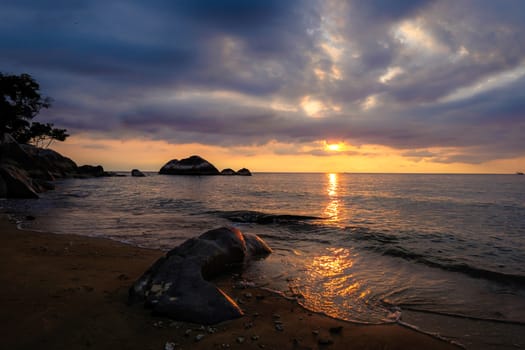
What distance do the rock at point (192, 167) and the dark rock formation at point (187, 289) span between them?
120321 millimetres

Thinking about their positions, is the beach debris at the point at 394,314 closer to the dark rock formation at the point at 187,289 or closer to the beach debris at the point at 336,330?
the beach debris at the point at 336,330

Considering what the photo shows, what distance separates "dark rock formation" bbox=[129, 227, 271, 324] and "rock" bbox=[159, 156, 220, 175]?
120 m

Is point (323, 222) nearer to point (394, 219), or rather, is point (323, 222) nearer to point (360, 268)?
point (394, 219)

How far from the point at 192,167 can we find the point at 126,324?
403 ft

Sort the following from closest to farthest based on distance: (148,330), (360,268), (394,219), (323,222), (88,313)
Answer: (148,330) < (88,313) < (360,268) < (323,222) < (394,219)

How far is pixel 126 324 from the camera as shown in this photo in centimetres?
401

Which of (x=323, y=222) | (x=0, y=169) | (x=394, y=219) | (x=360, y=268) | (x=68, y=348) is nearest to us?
(x=68, y=348)

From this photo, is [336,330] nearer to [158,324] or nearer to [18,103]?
[158,324]

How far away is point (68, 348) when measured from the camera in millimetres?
3396

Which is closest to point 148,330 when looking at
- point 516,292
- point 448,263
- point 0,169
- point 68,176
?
point 516,292

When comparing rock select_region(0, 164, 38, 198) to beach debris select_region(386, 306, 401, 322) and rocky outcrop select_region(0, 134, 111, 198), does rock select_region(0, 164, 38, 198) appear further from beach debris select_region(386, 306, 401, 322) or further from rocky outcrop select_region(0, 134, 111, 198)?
beach debris select_region(386, 306, 401, 322)

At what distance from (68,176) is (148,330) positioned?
3110 inches

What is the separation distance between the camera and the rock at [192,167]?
124 meters

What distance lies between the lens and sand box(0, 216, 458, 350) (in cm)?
360
